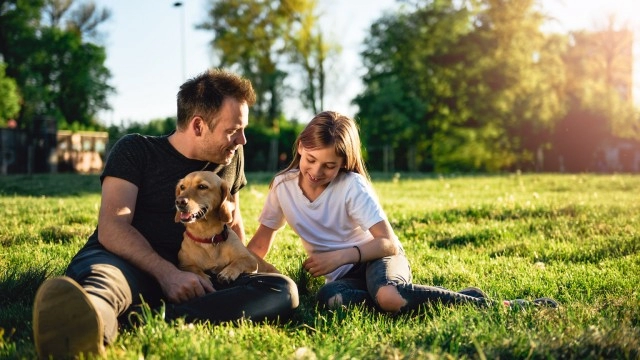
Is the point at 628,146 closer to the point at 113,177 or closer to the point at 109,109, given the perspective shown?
the point at 109,109

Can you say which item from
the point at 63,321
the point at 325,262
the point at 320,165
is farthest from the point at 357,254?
the point at 63,321

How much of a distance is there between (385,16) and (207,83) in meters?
37.1

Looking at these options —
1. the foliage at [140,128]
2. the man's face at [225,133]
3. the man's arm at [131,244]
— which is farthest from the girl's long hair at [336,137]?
the foliage at [140,128]

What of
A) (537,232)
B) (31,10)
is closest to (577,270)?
(537,232)

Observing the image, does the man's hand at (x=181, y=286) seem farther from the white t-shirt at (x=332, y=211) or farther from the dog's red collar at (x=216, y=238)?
the white t-shirt at (x=332, y=211)

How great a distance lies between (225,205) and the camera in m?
4.02

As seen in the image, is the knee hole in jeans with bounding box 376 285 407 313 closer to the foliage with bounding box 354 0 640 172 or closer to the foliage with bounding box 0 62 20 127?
the foliage with bounding box 354 0 640 172

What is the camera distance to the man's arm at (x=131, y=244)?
139 inches

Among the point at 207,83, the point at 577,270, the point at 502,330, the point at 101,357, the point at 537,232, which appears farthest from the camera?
the point at 537,232

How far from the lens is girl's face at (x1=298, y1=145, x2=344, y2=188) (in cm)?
421

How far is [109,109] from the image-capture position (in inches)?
1892

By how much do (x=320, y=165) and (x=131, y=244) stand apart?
55.5 inches

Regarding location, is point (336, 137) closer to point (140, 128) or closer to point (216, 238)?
point (216, 238)

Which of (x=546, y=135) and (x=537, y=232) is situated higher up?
(x=546, y=135)
